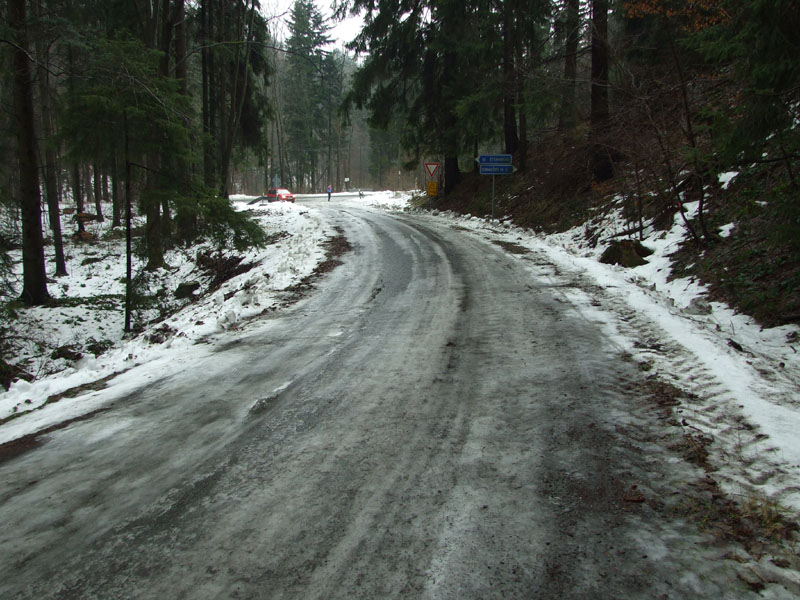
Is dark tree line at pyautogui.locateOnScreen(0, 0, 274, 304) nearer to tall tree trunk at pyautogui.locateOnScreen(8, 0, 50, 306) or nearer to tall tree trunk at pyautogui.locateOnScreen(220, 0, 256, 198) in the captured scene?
tall tree trunk at pyautogui.locateOnScreen(8, 0, 50, 306)

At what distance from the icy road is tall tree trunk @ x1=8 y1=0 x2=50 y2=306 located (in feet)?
31.6

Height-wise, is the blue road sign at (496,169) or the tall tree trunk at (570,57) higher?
the tall tree trunk at (570,57)

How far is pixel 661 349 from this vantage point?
499 cm

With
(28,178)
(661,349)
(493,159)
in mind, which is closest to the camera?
(661,349)

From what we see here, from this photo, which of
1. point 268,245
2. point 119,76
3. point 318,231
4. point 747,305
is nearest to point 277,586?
point 747,305

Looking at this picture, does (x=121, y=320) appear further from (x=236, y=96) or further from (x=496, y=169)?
(x=496, y=169)

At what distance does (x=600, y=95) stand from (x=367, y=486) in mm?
14647

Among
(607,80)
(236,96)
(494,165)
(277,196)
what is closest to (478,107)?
(494,165)

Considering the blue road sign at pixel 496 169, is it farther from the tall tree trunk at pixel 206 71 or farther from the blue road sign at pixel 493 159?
the tall tree trunk at pixel 206 71

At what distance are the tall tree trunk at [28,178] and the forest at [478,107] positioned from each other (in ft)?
0.14

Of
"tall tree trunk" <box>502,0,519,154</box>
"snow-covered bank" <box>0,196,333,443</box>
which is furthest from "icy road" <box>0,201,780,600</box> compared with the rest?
"tall tree trunk" <box>502,0,519,154</box>

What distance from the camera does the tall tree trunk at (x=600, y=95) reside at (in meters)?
12.5

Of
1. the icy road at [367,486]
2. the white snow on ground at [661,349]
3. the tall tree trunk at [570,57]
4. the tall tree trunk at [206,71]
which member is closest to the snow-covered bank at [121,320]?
the white snow on ground at [661,349]

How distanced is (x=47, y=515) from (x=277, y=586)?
1.59 m
